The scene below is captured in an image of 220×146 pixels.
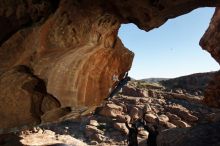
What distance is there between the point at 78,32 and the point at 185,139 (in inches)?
445

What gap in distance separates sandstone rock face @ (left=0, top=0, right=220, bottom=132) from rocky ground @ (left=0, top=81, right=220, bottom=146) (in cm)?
749

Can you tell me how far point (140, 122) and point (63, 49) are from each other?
11264 mm

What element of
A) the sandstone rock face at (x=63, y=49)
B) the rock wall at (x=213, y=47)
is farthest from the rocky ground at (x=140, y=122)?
the sandstone rock face at (x=63, y=49)

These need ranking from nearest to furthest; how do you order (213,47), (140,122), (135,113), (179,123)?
(140,122)
(213,47)
(179,123)
(135,113)

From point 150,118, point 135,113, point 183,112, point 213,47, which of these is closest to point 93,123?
point 135,113

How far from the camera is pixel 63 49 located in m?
8.16

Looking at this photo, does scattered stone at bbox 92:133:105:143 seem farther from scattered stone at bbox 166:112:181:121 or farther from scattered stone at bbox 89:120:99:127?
scattered stone at bbox 166:112:181:121

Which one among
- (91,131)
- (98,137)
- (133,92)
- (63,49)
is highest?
(63,49)

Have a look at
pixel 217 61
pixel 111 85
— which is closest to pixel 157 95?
pixel 217 61

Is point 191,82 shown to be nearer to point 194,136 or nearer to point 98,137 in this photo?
point 98,137

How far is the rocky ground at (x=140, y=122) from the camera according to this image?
712 inches

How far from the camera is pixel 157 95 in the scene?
35.1 metres

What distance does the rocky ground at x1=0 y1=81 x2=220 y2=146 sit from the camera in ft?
59.3

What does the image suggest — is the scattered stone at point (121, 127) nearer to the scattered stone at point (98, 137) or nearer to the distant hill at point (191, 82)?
the scattered stone at point (98, 137)
